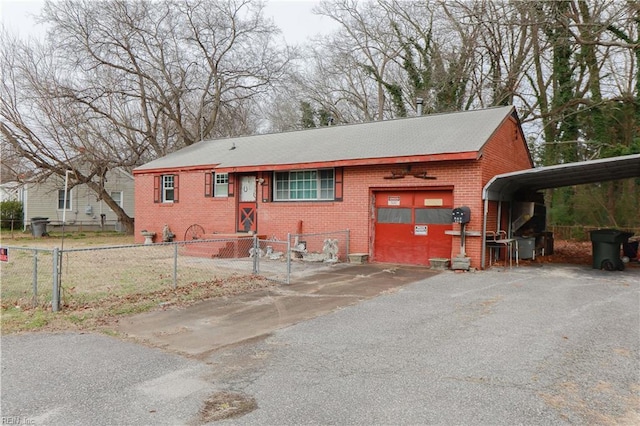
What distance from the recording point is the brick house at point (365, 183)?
495 inches

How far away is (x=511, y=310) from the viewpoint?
756cm

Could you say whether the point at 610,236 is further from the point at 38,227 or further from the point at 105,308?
the point at 38,227

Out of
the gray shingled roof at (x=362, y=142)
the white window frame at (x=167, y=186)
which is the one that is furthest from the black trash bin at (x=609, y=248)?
the white window frame at (x=167, y=186)

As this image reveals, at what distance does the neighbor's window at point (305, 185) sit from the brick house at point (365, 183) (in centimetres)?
4

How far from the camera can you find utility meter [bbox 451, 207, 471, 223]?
11.8 m

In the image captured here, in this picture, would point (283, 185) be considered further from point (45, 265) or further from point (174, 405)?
point (174, 405)

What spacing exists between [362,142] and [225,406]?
1273 centimetres

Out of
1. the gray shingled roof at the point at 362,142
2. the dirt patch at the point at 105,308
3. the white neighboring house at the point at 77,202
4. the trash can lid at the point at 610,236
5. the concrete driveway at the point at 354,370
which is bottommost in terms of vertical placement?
the concrete driveway at the point at 354,370

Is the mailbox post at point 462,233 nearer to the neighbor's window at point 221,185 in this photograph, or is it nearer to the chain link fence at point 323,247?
the chain link fence at point 323,247

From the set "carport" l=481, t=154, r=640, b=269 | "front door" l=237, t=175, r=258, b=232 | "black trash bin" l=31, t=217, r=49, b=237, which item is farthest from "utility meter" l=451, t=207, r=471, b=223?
"black trash bin" l=31, t=217, r=49, b=237

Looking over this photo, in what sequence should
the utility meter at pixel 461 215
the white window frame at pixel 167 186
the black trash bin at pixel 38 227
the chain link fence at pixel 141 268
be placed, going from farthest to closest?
the black trash bin at pixel 38 227
the white window frame at pixel 167 186
the utility meter at pixel 461 215
the chain link fence at pixel 141 268

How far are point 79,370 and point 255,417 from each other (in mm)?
2307

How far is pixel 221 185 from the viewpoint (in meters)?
17.8

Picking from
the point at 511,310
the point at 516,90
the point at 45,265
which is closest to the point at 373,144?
the point at 511,310
